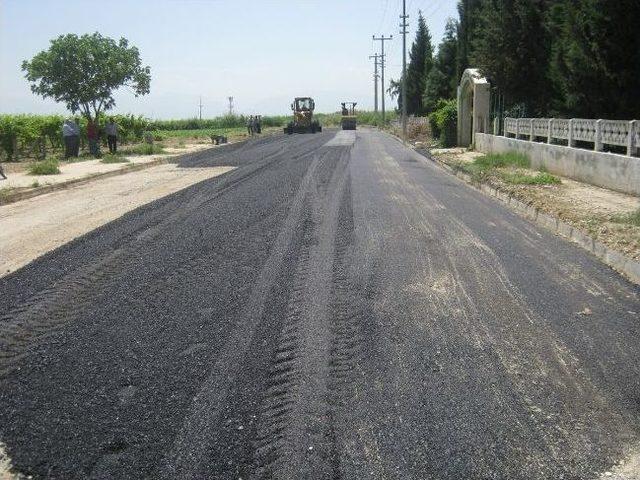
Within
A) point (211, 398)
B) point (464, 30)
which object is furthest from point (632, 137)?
point (464, 30)

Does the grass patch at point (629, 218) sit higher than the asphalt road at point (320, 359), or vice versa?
the grass patch at point (629, 218)

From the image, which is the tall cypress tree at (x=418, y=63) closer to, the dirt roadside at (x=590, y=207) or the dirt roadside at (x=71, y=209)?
the dirt roadside at (x=71, y=209)

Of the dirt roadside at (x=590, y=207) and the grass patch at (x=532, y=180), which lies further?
the grass patch at (x=532, y=180)

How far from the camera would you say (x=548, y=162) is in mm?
16375

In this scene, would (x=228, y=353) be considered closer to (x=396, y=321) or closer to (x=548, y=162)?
(x=396, y=321)

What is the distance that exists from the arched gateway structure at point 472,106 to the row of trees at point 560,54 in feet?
3.30

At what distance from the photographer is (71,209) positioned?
12.7 metres

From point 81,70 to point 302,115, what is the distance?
28.3 meters

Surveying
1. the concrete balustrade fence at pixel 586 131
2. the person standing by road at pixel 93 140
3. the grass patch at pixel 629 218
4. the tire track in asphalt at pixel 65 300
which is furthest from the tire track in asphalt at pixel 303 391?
the person standing by road at pixel 93 140

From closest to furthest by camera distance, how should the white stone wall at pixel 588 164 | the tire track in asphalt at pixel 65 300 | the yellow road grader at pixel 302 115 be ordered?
the tire track in asphalt at pixel 65 300, the white stone wall at pixel 588 164, the yellow road grader at pixel 302 115

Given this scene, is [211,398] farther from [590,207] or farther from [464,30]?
[464,30]

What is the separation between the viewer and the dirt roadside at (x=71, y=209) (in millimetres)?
9055

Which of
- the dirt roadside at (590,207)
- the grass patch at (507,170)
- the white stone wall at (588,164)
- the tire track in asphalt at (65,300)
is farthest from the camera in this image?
the grass patch at (507,170)

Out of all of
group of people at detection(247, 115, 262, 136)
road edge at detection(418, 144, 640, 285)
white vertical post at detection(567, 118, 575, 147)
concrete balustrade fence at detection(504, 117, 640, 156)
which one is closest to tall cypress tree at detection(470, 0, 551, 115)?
concrete balustrade fence at detection(504, 117, 640, 156)
